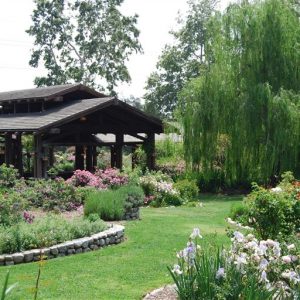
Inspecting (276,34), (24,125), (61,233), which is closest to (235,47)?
(276,34)

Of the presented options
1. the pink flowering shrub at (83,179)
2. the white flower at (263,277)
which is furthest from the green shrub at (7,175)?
the white flower at (263,277)

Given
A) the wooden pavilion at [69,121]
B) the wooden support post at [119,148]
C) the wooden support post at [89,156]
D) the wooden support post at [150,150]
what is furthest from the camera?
the wooden support post at [89,156]

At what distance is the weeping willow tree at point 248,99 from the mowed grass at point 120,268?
793cm

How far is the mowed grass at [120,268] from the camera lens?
6910mm

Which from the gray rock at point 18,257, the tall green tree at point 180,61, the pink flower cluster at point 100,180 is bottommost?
the gray rock at point 18,257

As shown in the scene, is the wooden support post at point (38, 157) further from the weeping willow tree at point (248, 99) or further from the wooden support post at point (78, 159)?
the wooden support post at point (78, 159)

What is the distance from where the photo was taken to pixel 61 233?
9648 millimetres

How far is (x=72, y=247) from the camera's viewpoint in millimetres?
9391

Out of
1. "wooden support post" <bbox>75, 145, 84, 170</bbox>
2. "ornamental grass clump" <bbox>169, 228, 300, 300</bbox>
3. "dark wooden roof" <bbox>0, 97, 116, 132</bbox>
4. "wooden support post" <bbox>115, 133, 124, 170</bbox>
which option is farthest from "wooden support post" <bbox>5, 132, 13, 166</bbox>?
"ornamental grass clump" <bbox>169, 228, 300, 300</bbox>

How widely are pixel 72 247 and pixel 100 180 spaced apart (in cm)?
689

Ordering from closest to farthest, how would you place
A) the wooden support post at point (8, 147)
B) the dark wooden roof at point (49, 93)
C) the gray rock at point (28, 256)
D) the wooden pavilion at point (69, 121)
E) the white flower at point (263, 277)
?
the white flower at point (263, 277) → the gray rock at point (28, 256) → the wooden pavilion at point (69, 121) → the dark wooden roof at point (49, 93) → the wooden support post at point (8, 147)

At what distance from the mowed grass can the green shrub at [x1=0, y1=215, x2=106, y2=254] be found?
0.52m

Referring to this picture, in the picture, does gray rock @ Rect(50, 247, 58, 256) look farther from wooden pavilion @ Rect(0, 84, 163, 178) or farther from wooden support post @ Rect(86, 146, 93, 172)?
wooden support post @ Rect(86, 146, 93, 172)

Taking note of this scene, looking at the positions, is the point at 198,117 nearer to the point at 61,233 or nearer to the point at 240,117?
the point at 240,117
